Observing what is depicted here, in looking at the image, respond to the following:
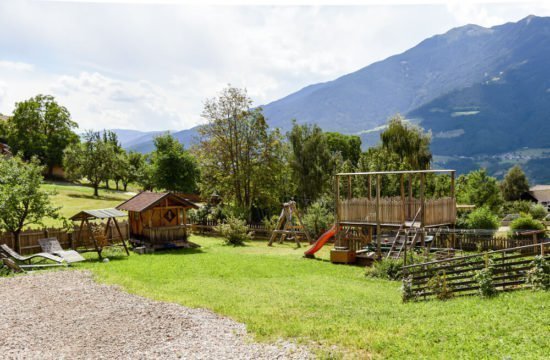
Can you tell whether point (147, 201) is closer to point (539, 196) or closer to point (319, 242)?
point (319, 242)

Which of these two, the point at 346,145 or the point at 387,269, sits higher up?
Result: the point at 346,145

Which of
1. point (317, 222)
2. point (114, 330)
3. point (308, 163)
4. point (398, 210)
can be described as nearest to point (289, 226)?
point (317, 222)

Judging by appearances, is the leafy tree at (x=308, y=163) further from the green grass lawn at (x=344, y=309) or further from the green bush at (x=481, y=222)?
the green grass lawn at (x=344, y=309)

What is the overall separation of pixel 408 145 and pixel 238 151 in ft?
55.2

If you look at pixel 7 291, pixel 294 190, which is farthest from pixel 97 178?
pixel 7 291

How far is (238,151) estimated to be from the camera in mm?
42750

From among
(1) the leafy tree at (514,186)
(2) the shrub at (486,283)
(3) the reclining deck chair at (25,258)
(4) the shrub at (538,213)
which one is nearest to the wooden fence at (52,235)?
(3) the reclining deck chair at (25,258)

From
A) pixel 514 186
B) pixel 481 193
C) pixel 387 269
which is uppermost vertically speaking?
pixel 481 193

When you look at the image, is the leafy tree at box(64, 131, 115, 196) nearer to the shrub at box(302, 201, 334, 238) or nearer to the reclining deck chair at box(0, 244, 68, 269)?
the shrub at box(302, 201, 334, 238)

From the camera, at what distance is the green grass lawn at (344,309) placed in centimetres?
834

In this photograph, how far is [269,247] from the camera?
3014 centimetres

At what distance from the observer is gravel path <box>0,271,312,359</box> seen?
898 cm

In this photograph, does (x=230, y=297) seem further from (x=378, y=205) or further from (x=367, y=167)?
(x=367, y=167)

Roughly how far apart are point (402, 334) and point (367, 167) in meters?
31.8
